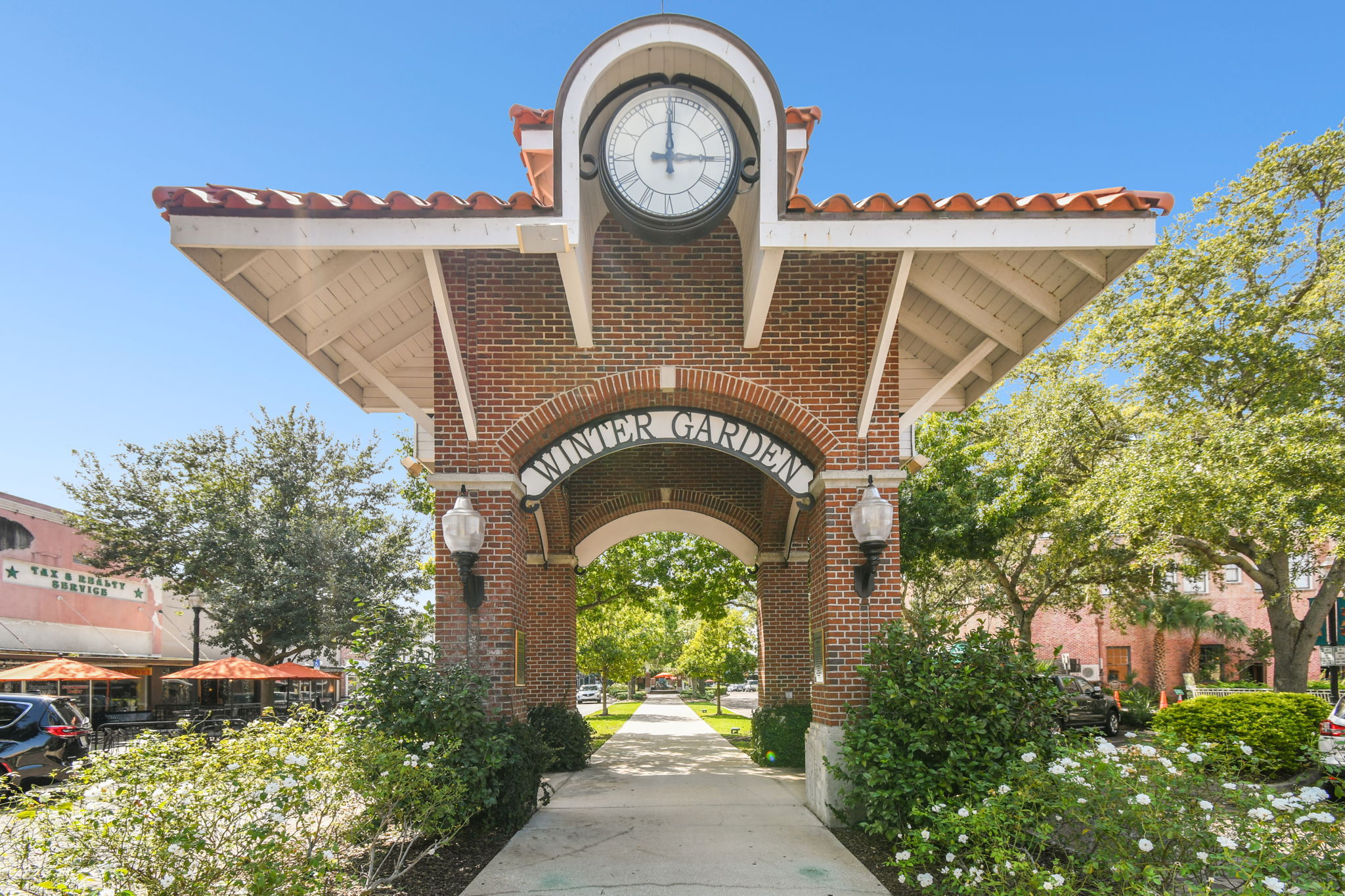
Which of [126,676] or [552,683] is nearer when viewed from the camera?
[552,683]

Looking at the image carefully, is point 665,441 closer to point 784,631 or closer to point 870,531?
point 870,531

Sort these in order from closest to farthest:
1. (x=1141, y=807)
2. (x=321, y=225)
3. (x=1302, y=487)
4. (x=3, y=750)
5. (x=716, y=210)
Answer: (x=1141, y=807) < (x=321, y=225) < (x=716, y=210) < (x=3, y=750) < (x=1302, y=487)

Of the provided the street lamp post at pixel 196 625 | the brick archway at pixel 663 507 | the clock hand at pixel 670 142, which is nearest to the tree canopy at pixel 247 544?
the street lamp post at pixel 196 625

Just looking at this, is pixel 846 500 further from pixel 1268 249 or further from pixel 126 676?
pixel 126 676

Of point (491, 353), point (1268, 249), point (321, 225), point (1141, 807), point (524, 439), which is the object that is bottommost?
point (1141, 807)

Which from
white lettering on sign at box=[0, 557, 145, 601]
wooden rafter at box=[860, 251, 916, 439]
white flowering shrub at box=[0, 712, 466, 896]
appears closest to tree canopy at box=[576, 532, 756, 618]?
wooden rafter at box=[860, 251, 916, 439]

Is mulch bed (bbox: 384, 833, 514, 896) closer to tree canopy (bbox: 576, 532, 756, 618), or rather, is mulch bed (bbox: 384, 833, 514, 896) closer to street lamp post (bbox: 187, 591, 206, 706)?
tree canopy (bbox: 576, 532, 756, 618)

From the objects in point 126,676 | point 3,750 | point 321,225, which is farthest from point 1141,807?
point 126,676

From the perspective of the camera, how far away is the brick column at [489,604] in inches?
314

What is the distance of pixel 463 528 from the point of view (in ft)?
25.3

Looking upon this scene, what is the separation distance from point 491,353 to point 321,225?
200 centimetres

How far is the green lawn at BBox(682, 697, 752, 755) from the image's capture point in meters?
17.5

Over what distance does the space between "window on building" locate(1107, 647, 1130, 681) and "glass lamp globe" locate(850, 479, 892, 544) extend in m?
33.7

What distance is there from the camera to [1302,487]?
15594mm
